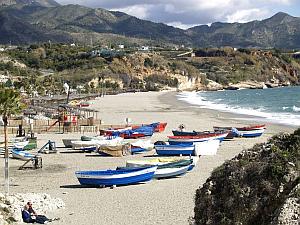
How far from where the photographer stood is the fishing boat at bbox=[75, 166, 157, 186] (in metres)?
22.3

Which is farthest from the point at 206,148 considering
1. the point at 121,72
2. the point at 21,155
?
the point at 121,72

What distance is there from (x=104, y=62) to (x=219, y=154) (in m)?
131

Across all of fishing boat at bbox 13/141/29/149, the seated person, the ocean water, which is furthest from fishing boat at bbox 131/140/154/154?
the ocean water

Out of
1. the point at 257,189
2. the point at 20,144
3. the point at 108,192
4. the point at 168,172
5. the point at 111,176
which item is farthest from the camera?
the point at 20,144

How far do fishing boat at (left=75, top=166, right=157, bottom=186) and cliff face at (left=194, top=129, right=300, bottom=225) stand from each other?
12.8m

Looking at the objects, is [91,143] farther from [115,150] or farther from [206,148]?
[206,148]

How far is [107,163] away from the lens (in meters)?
29.2

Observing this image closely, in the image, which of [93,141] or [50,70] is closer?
[93,141]

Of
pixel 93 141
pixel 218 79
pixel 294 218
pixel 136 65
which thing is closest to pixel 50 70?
pixel 136 65

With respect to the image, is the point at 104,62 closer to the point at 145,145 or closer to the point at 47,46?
the point at 47,46

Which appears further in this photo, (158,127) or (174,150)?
(158,127)

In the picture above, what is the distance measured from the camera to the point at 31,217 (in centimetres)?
1689

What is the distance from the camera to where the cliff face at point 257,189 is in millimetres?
8305

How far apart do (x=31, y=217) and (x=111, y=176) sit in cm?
594
